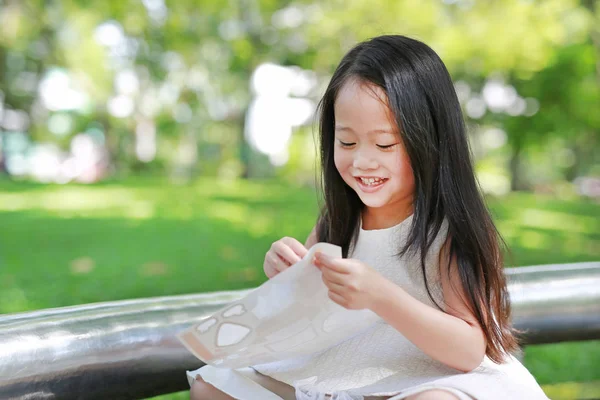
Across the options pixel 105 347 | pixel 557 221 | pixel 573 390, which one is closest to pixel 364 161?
pixel 105 347

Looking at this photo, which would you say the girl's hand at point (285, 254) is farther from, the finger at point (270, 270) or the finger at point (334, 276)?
the finger at point (334, 276)

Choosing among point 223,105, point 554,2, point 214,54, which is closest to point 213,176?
point 223,105

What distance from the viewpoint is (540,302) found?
2.04 m

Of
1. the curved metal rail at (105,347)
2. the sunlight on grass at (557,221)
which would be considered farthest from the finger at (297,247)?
the sunlight on grass at (557,221)

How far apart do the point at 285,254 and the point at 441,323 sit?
28 centimetres

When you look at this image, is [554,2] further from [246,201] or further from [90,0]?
[90,0]

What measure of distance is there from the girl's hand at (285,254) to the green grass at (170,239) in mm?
1915

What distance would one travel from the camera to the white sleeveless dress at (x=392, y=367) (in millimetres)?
1220

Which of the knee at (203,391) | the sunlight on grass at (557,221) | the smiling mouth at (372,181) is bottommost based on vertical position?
the sunlight on grass at (557,221)

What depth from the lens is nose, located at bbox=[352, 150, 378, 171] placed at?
1.25 metres

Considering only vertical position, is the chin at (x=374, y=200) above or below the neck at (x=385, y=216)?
above

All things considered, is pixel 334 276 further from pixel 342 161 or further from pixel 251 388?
pixel 251 388

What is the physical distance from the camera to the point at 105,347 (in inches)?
62.4

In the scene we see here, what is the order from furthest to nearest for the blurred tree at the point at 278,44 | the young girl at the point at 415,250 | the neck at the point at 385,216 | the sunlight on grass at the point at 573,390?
the blurred tree at the point at 278,44 → the sunlight on grass at the point at 573,390 → the neck at the point at 385,216 → the young girl at the point at 415,250
